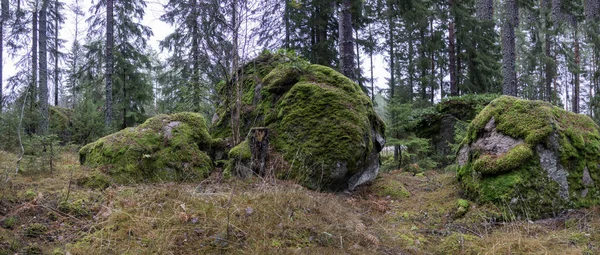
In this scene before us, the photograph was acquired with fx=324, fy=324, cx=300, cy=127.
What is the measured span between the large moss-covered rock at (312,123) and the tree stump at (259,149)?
0.17 meters

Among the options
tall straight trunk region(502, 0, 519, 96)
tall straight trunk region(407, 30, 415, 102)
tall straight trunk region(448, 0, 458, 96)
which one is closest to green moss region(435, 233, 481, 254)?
tall straight trunk region(502, 0, 519, 96)

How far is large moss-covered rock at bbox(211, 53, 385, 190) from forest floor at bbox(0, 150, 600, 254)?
104 cm

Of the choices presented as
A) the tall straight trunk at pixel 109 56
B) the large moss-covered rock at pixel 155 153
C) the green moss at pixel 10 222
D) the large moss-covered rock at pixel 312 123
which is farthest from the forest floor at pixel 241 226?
the tall straight trunk at pixel 109 56

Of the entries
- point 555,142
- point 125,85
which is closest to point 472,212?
point 555,142

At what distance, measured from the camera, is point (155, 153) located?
5441 millimetres

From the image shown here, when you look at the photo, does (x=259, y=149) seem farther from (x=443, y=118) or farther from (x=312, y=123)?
(x=443, y=118)

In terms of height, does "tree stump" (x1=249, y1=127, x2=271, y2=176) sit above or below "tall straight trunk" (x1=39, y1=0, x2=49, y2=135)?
below

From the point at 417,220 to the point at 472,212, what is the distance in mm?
708

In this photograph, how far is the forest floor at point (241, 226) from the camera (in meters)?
2.82

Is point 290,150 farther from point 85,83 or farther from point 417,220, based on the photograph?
point 85,83

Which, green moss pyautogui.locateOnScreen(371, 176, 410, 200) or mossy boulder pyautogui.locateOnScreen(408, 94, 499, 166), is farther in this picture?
mossy boulder pyautogui.locateOnScreen(408, 94, 499, 166)

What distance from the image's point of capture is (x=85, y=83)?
49.9 feet

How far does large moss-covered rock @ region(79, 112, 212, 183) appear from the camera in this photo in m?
5.18

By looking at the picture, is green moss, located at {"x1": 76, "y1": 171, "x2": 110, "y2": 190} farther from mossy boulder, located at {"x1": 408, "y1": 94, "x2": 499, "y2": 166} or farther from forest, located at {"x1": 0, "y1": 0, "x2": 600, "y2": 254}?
mossy boulder, located at {"x1": 408, "y1": 94, "x2": 499, "y2": 166}
